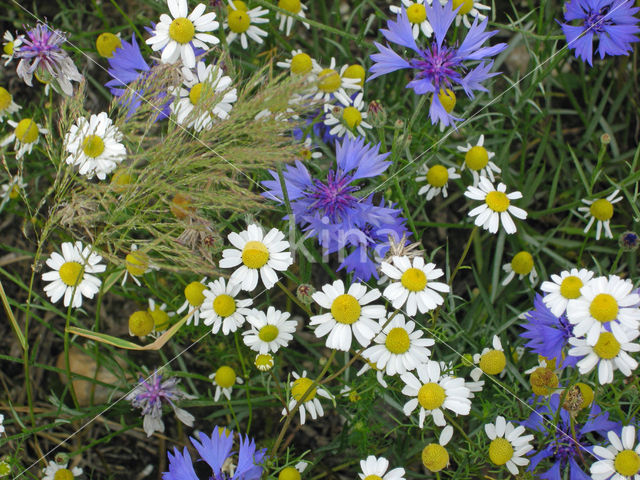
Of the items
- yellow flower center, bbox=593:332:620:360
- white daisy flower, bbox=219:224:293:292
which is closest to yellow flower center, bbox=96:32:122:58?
white daisy flower, bbox=219:224:293:292

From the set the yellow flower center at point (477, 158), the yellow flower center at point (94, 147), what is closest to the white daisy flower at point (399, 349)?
the yellow flower center at point (477, 158)

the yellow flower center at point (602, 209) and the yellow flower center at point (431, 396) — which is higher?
the yellow flower center at point (602, 209)

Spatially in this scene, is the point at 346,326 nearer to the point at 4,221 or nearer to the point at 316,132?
the point at 316,132

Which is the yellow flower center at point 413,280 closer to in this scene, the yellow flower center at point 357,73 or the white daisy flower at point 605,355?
the white daisy flower at point 605,355

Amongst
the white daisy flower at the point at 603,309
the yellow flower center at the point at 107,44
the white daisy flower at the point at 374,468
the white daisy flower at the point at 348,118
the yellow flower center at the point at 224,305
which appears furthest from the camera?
the yellow flower center at the point at 107,44

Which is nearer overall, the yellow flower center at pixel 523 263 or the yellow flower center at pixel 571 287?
the yellow flower center at pixel 571 287

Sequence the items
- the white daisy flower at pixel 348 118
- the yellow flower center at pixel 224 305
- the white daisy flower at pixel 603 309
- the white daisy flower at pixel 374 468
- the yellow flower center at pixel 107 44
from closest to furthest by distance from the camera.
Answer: the white daisy flower at pixel 603 309, the white daisy flower at pixel 374 468, the yellow flower center at pixel 224 305, the white daisy flower at pixel 348 118, the yellow flower center at pixel 107 44

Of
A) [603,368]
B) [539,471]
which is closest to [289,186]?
[603,368]

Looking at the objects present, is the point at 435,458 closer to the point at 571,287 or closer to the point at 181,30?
the point at 571,287
